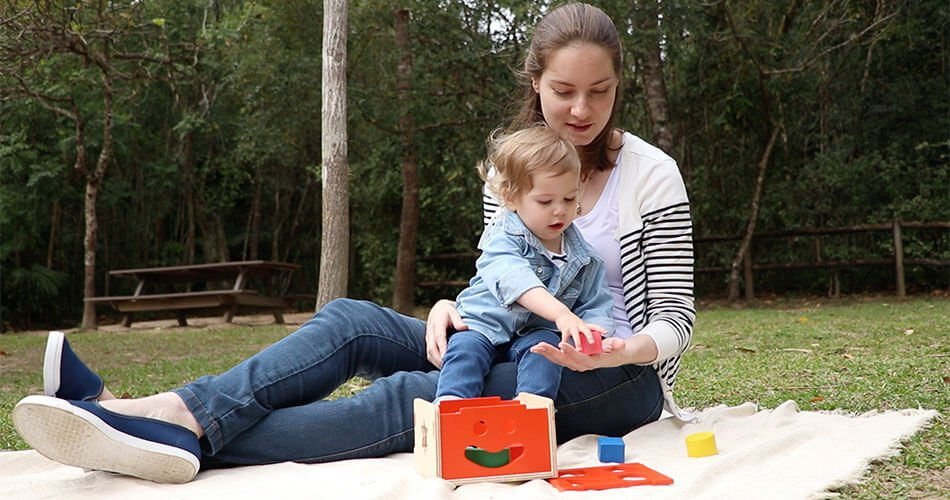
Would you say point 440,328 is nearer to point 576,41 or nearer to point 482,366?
point 482,366

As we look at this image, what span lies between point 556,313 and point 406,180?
905cm

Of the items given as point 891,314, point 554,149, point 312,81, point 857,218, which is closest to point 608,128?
point 554,149

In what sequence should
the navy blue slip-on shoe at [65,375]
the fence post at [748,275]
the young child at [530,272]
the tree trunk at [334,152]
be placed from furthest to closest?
the fence post at [748,275], the tree trunk at [334,152], the young child at [530,272], the navy blue slip-on shoe at [65,375]

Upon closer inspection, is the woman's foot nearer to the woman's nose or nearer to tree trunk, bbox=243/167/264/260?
the woman's nose

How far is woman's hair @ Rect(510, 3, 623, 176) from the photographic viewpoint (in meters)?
2.52

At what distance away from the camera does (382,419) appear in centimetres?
232

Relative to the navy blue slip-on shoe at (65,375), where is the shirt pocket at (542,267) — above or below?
above

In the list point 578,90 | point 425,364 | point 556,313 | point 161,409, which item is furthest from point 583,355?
point 161,409

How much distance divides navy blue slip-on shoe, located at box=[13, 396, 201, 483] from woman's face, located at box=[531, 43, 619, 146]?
3.90 ft

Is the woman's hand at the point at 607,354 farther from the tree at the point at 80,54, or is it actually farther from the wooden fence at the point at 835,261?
the wooden fence at the point at 835,261

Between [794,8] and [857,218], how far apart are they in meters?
2.39

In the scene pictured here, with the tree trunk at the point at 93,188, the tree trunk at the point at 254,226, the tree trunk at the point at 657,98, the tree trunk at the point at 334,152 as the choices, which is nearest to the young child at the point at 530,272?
the tree trunk at the point at 334,152

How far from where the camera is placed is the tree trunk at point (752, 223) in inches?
417

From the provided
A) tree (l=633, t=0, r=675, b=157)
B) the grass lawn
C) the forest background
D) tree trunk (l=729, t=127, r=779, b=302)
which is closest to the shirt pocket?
the grass lawn
